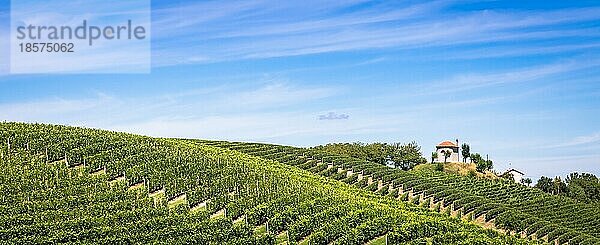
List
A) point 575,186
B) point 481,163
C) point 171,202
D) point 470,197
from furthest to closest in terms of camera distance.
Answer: point 481,163 → point 575,186 → point 470,197 → point 171,202

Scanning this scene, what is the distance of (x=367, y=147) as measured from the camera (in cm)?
8800

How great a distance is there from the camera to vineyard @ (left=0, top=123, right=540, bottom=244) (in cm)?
2766

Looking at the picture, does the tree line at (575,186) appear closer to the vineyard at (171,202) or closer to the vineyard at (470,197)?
the vineyard at (470,197)

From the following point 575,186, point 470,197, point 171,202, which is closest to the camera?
point 171,202

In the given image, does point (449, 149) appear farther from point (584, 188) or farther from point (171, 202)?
point (171, 202)

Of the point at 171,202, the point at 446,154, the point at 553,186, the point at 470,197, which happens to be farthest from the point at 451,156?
the point at 171,202

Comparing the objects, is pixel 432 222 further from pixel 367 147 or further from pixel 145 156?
pixel 367 147

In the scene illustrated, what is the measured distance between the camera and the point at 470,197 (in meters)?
50.8

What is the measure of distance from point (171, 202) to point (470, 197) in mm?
25164

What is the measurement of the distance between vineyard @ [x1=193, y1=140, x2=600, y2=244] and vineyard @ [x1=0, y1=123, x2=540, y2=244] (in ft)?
26.7

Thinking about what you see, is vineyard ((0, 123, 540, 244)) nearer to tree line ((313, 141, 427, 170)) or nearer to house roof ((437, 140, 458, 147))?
tree line ((313, 141, 427, 170))

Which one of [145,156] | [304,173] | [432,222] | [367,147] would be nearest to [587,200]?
[367,147]

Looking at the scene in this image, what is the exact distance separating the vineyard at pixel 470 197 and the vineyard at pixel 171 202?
8.15 m

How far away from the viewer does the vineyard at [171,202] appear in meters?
27.7
